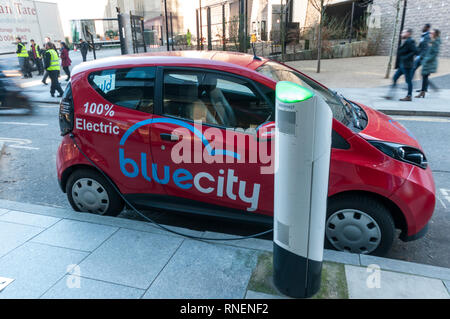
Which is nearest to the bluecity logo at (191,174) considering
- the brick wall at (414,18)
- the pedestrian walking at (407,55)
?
the pedestrian walking at (407,55)

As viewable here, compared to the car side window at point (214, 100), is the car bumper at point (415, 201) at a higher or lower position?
lower

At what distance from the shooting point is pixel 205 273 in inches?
113

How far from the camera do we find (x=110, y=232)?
3.49m

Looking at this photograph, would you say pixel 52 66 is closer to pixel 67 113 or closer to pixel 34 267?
pixel 67 113

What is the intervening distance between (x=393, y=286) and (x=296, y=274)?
0.79 meters

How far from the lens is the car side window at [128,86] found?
11.2 ft

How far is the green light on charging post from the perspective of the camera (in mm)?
2062

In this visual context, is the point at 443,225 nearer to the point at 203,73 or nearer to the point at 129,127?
the point at 203,73

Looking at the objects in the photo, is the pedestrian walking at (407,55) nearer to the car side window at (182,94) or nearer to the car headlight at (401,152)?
the car headlight at (401,152)

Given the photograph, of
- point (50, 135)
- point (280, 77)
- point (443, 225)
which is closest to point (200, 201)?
point (280, 77)

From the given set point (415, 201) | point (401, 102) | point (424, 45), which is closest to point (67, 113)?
point (415, 201)

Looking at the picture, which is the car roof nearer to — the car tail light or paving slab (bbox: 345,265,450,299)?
the car tail light
